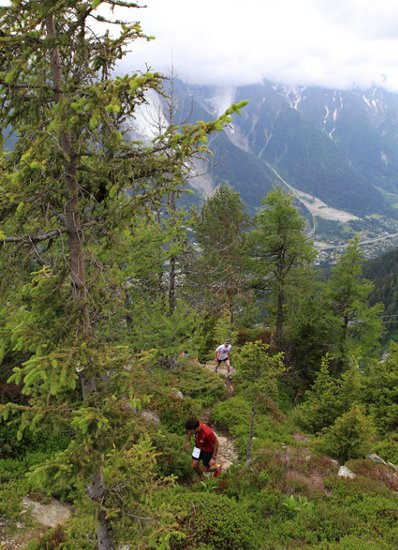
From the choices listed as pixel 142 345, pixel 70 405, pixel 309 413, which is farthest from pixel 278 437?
pixel 70 405

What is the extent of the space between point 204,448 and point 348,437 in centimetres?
462

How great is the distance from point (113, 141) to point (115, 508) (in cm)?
441

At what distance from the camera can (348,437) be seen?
37.0 feet

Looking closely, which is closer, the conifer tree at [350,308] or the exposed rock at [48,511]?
the exposed rock at [48,511]

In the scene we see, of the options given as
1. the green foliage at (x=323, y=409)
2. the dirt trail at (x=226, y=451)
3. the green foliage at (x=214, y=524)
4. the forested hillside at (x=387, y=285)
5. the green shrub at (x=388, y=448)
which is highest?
the green foliage at (x=214, y=524)

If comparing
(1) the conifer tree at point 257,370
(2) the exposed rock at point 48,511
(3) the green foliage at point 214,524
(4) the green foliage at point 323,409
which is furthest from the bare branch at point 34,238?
(4) the green foliage at point 323,409

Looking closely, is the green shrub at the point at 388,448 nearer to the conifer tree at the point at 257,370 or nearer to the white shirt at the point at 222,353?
the conifer tree at the point at 257,370

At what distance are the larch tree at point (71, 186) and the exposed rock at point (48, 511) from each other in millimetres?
4260

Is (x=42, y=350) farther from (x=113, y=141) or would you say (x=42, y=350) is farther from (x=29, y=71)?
(x=29, y=71)

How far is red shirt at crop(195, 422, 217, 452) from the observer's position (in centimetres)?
934

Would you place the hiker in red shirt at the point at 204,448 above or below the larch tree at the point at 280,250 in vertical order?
below

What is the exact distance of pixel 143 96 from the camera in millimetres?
4234

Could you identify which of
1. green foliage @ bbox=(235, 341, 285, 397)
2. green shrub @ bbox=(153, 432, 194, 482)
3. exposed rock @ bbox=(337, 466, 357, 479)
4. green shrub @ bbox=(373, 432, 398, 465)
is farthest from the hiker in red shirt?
green shrub @ bbox=(373, 432, 398, 465)

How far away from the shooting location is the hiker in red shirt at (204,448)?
9328mm
